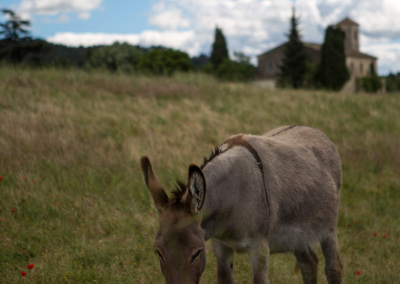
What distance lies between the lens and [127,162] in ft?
24.8

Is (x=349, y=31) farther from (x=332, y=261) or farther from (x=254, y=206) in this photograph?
(x=254, y=206)

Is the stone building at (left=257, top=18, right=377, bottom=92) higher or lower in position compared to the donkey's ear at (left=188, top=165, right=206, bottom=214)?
higher

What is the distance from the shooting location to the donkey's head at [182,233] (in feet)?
7.79

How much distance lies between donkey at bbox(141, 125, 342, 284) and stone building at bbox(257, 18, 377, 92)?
49.2 metres

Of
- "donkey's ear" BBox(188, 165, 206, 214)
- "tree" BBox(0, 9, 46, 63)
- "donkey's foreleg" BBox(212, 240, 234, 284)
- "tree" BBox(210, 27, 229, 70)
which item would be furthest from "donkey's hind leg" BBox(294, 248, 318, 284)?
"tree" BBox(210, 27, 229, 70)

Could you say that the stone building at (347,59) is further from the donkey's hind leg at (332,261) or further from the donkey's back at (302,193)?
the donkey's hind leg at (332,261)

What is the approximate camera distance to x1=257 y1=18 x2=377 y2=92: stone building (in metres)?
56.5

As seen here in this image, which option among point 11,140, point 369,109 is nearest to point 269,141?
point 11,140

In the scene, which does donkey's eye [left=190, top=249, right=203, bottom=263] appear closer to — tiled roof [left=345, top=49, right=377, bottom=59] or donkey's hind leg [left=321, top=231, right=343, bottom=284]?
donkey's hind leg [left=321, top=231, right=343, bottom=284]

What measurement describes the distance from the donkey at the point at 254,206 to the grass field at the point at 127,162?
98 cm

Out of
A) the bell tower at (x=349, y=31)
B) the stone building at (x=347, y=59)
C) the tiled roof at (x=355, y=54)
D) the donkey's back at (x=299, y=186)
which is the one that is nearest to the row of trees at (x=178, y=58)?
the stone building at (x=347, y=59)

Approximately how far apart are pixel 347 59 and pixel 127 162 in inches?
2193

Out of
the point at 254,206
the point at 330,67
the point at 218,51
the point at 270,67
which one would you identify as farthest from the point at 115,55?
the point at 254,206

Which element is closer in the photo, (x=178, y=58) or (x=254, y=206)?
(x=254, y=206)
